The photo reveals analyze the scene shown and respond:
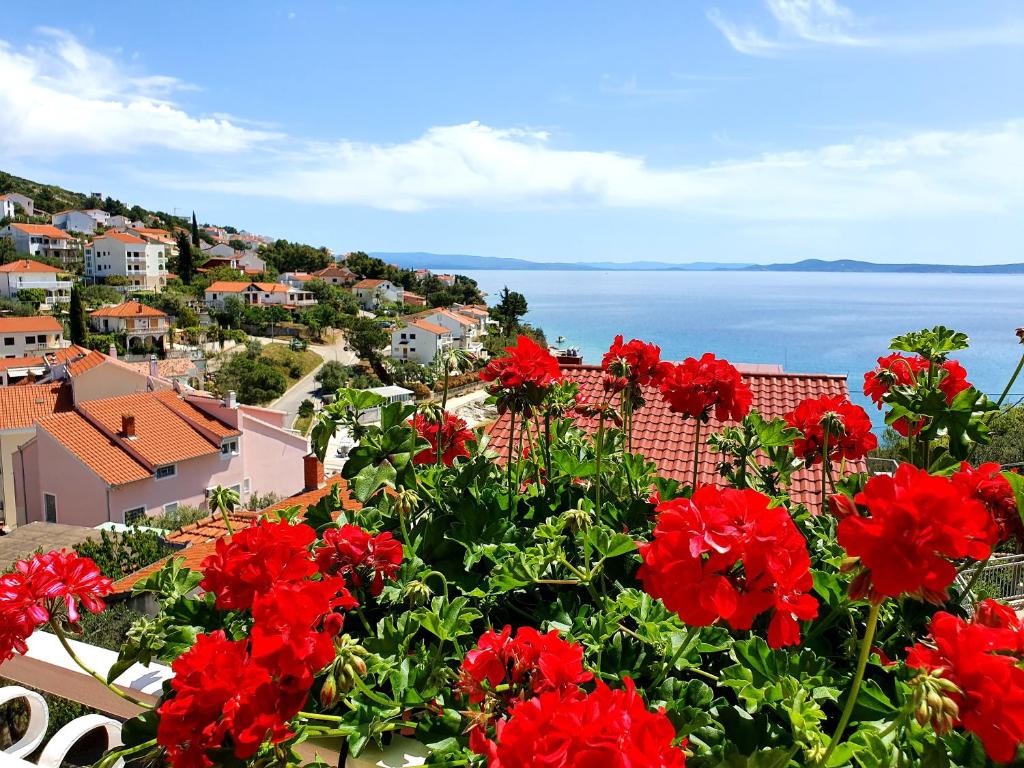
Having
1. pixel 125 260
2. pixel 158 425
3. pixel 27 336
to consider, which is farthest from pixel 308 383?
pixel 125 260

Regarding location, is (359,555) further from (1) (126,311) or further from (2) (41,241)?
(2) (41,241)

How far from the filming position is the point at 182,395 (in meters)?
22.4

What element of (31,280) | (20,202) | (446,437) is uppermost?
(20,202)

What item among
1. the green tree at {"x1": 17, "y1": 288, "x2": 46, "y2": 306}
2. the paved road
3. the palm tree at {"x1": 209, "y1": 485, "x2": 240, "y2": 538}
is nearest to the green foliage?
the palm tree at {"x1": 209, "y1": 485, "x2": 240, "y2": 538}

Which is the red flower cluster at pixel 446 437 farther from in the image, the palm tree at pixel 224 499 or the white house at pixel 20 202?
the white house at pixel 20 202

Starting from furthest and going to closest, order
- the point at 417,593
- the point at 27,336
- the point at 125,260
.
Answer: the point at 125,260 → the point at 27,336 → the point at 417,593

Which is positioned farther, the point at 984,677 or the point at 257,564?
the point at 257,564

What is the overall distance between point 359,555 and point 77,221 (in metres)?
93.3

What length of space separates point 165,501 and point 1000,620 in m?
20.9

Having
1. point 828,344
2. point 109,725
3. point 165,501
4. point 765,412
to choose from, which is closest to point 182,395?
point 165,501

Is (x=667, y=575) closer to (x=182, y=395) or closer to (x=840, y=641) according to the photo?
(x=840, y=641)

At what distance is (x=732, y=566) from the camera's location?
90 centimetres

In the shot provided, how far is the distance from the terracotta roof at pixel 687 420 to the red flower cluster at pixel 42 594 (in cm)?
549

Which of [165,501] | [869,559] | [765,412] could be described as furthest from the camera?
[165,501]
